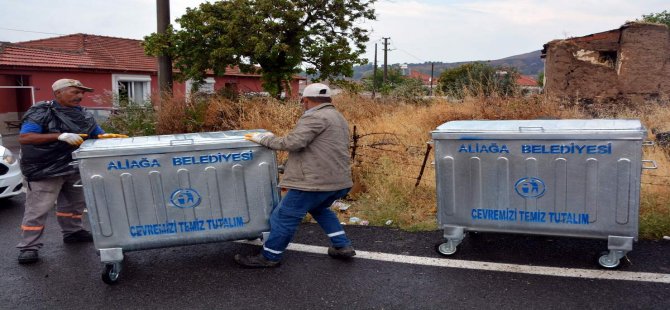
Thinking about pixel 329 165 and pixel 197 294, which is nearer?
pixel 197 294

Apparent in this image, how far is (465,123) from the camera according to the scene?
15.6 ft

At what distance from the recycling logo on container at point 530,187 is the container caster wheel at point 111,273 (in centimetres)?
323

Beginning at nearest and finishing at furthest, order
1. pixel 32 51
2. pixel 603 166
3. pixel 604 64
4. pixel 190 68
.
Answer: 1. pixel 603 166
2. pixel 190 68
3. pixel 604 64
4. pixel 32 51

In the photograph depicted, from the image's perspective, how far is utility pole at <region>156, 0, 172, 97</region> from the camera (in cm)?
1194

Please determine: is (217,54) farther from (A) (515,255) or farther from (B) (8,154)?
(A) (515,255)

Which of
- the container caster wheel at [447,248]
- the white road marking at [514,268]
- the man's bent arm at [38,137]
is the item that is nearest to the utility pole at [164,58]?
the man's bent arm at [38,137]

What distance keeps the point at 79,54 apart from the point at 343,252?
73.8 feet

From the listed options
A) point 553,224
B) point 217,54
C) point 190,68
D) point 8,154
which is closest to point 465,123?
point 553,224

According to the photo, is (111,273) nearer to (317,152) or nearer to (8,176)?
(317,152)

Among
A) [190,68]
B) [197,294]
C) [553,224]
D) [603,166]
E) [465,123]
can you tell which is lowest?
[197,294]

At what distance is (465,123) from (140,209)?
9.35ft

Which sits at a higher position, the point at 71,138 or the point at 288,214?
the point at 71,138

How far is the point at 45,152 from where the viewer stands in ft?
15.5

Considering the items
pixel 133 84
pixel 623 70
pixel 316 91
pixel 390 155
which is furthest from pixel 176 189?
pixel 133 84
